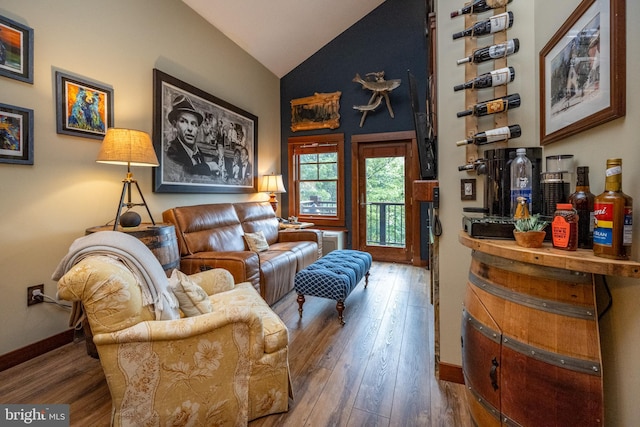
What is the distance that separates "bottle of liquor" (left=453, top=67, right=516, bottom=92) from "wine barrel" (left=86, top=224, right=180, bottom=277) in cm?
214

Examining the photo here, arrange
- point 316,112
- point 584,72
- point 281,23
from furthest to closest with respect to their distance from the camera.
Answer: point 316,112
point 281,23
point 584,72

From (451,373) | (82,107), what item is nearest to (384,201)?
(451,373)

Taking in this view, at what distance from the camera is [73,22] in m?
2.08

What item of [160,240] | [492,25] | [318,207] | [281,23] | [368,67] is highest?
[281,23]

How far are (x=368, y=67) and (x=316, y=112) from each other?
3.48 feet

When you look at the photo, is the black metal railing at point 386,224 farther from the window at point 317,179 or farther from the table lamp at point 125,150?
the table lamp at point 125,150

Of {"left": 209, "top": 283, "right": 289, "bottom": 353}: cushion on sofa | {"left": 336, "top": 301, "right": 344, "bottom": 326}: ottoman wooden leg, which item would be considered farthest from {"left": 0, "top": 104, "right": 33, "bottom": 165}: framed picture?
{"left": 336, "top": 301, "right": 344, "bottom": 326}: ottoman wooden leg

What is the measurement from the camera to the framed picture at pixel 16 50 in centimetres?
174

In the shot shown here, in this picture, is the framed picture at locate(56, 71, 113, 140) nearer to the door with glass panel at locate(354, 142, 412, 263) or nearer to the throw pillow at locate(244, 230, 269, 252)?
the throw pillow at locate(244, 230, 269, 252)

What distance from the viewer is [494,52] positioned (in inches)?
54.9

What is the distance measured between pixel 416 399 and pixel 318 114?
425cm

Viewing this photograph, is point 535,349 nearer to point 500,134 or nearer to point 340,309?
→ point 500,134

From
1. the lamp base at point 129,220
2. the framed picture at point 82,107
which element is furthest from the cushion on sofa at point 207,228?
the framed picture at point 82,107

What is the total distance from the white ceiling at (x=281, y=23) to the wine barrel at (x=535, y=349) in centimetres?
378
